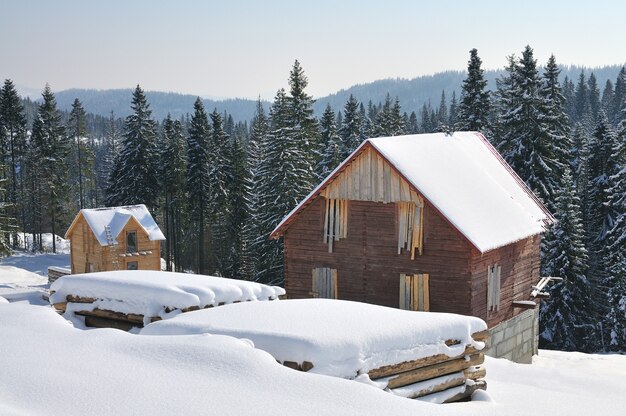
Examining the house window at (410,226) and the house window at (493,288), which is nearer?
the house window at (410,226)

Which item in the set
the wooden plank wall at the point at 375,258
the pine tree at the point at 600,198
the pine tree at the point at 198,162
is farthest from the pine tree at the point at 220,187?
the wooden plank wall at the point at 375,258

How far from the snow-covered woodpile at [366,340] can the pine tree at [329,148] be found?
41.1 m

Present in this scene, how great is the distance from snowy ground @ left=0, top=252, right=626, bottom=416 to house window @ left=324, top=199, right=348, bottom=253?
12.7 metres

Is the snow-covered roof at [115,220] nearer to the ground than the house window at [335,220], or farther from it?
nearer to the ground

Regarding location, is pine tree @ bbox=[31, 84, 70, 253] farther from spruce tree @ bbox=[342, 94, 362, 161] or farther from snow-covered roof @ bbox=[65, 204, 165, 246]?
spruce tree @ bbox=[342, 94, 362, 161]

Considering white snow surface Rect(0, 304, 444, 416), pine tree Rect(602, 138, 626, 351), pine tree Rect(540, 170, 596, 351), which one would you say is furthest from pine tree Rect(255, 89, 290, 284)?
white snow surface Rect(0, 304, 444, 416)

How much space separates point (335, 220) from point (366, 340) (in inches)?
555

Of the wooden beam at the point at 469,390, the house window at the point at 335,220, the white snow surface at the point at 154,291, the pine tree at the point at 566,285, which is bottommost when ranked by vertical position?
the pine tree at the point at 566,285

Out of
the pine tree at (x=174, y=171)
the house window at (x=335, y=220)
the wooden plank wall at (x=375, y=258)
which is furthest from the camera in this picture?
the pine tree at (x=174, y=171)

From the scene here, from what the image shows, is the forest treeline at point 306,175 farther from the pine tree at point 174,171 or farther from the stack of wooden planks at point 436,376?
the stack of wooden planks at point 436,376

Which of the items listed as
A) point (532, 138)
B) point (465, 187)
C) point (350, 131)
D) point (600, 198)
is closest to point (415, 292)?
point (465, 187)

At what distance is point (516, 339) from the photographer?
25.2 m

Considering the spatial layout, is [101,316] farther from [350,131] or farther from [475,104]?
[350,131]

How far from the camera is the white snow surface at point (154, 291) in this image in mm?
13211
